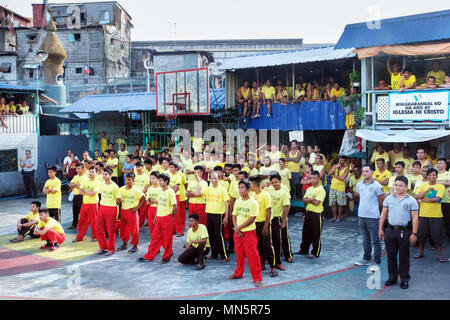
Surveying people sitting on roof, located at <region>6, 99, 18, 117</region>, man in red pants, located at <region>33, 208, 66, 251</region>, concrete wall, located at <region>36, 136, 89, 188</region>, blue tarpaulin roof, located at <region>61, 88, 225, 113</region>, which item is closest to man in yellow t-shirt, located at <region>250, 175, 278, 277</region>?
man in red pants, located at <region>33, 208, 66, 251</region>

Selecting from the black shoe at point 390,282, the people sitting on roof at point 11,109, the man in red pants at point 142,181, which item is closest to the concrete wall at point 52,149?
the people sitting on roof at point 11,109

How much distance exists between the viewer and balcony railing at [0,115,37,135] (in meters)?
18.4

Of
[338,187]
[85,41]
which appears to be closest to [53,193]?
[338,187]

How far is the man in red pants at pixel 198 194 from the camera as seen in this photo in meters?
9.76

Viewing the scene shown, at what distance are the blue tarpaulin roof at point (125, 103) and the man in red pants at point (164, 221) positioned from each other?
966 cm

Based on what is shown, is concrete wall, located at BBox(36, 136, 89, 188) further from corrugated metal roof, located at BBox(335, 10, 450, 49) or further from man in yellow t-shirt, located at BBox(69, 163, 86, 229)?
corrugated metal roof, located at BBox(335, 10, 450, 49)

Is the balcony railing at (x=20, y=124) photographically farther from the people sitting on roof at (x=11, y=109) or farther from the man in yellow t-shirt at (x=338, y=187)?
the man in yellow t-shirt at (x=338, y=187)

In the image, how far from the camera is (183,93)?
59.1ft

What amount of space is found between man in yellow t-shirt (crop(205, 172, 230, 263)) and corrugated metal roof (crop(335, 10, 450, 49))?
23.1 feet

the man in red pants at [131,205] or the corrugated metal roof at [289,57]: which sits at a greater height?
the corrugated metal roof at [289,57]

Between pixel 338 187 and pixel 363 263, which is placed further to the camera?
pixel 338 187

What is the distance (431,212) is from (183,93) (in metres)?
11.4

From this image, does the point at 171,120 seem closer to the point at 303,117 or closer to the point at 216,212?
the point at 303,117

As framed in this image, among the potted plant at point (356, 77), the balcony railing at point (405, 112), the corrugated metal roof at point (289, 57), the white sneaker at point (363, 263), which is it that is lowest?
the white sneaker at point (363, 263)
